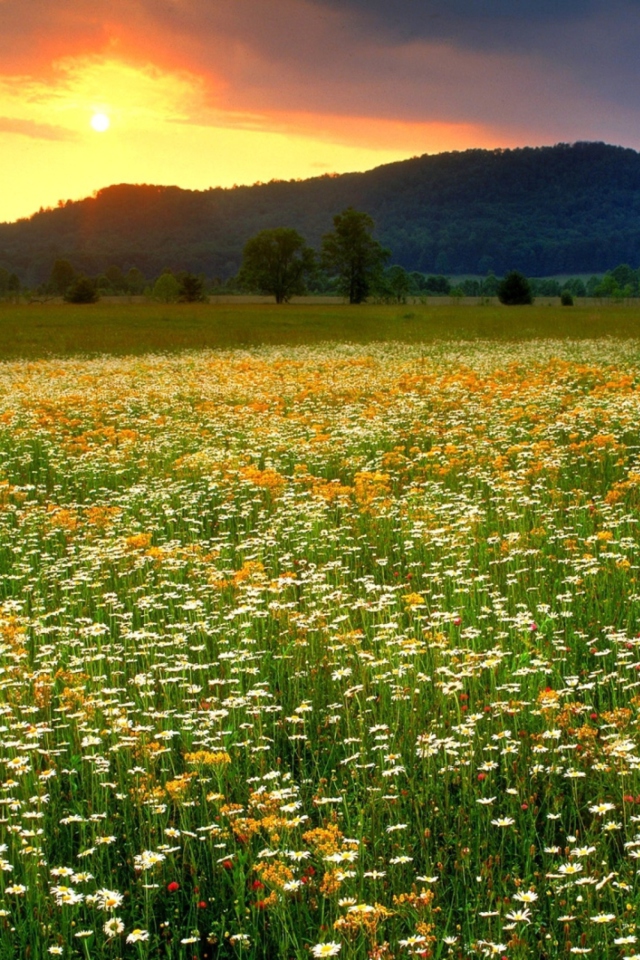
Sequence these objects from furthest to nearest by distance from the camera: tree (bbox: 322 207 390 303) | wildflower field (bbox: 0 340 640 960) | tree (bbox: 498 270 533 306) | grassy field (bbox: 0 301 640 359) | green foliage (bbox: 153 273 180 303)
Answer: green foliage (bbox: 153 273 180 303) < tree (bbox: 322 207 390 303) < tree (bbox: 498 270 533 306) < grassy field (bbox: 0 301 640 359) < wildflower field (bbox: 0 340 640 960)

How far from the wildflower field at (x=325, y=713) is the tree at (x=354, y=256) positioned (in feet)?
344

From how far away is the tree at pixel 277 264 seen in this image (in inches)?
4587

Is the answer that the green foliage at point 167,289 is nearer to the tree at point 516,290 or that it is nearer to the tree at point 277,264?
the tree at point 277,264

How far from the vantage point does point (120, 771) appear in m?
4.45

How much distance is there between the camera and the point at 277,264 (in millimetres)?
117438

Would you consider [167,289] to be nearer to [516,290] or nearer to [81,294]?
[81,294]

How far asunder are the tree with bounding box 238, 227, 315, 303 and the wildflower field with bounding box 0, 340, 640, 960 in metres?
108

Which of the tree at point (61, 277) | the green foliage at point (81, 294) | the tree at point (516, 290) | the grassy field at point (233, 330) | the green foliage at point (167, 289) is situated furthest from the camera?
the tree at point (61, 277)

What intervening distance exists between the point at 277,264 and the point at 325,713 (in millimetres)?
115923

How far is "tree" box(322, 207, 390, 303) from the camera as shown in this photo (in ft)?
374

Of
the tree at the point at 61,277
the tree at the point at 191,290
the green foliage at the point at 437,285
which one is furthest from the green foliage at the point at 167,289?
the green foliage at the point at 437,285

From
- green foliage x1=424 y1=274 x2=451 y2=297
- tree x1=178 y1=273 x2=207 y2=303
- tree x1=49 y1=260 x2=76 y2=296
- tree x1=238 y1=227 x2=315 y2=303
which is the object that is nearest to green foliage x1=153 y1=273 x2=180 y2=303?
tree x1=178 y1=273 x2=207 y2=303

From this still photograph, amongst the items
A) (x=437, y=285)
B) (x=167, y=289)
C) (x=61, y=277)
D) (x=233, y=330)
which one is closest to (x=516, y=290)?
(x=167, y=289)

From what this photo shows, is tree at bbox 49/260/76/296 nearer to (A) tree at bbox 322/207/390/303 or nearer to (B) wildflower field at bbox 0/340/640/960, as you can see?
(A) tree at bbox 322/207/390/303
